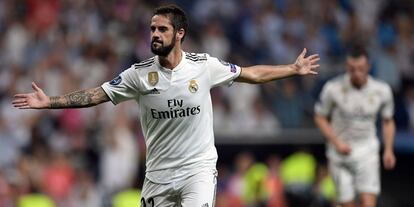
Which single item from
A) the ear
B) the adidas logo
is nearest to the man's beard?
the ear

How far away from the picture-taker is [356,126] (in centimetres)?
1445

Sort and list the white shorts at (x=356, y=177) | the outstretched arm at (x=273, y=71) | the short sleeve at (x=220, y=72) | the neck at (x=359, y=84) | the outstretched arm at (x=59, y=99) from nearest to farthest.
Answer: the outstretched arm at (x=59, y=99) → the short sleeve at (x=220, y=72) → the outstretched arm at (x=273, y=71) → the neck at (x=359, y=84) → the white shorts at (x=356, y=177)

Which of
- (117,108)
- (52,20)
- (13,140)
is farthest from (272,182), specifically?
(52,20)

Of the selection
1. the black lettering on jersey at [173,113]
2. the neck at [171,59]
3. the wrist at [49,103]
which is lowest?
the black lettering on jersey at [173,113]

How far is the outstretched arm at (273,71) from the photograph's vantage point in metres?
11.2

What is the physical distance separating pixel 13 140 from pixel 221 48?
4.16m

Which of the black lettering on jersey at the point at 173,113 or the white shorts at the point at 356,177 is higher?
the black lettering on jersey at the point at 173,113

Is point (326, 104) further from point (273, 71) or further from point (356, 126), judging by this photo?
point (273, 71)

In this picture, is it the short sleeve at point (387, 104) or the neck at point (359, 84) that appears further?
the short sleeve at point (387, 104)

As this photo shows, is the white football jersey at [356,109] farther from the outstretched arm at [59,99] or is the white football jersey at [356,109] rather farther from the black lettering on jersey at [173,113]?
the outstretched arm at [59,99]

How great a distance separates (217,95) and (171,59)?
8.99 metres

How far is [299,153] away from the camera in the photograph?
62.2ft

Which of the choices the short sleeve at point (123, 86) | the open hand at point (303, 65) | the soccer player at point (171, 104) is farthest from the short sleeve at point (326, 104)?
the short sleeve at point (123, 86)

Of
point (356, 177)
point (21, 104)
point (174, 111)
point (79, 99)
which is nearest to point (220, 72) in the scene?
point (174, 111)
